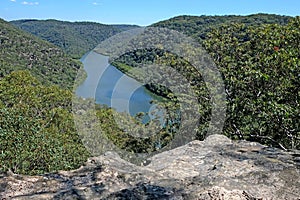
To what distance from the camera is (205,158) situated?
593cm

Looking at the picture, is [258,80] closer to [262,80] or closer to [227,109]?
[262,80]

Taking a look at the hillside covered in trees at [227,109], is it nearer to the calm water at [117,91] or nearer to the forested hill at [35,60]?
the calm water at [117,91]

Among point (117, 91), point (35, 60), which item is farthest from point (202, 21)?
point (117, 91)

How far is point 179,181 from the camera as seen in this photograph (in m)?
4.67

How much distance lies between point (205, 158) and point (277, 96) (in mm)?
5123

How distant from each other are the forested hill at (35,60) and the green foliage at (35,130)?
55.8 metres

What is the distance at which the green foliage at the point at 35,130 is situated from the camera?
533 inches

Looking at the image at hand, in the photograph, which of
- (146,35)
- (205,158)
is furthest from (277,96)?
(146,35)

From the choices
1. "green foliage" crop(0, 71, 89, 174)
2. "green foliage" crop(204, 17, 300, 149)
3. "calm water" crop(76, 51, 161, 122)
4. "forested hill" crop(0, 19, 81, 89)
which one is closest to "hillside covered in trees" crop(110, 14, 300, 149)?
"green foliage" crop(204, 17, 300, 149)

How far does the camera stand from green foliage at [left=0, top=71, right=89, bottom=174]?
44.4 feet

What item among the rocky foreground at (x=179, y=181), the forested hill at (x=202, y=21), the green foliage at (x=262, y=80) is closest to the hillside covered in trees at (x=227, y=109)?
the green foliage at (x=262, y=80)

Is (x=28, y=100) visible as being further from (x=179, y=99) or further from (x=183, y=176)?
(x=183, y=176)

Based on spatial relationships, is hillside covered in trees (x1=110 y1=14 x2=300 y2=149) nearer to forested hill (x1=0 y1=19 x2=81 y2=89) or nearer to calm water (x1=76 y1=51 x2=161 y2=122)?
calm water (x1=76 y1=51 x2=161 y2=122)

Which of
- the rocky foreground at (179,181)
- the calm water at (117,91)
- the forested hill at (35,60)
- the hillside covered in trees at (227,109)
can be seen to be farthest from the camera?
the forested hill at (35,60)
